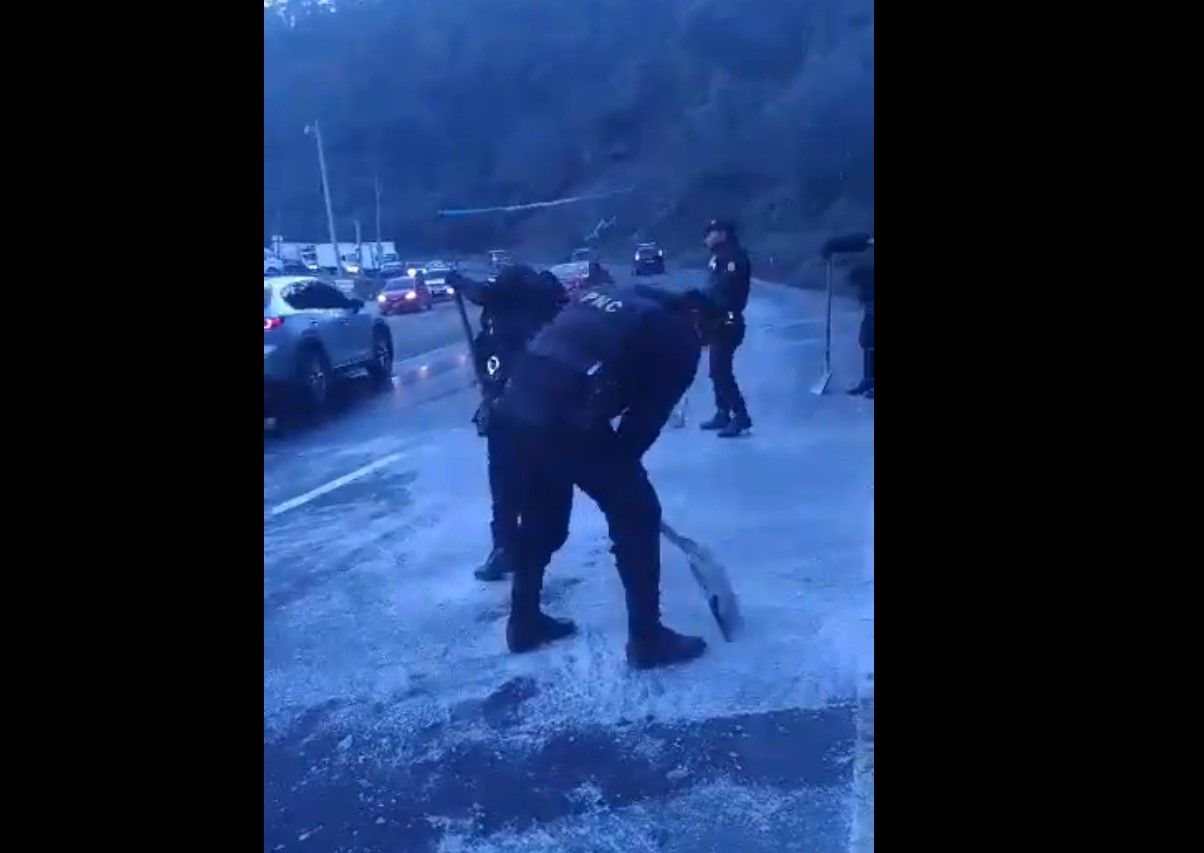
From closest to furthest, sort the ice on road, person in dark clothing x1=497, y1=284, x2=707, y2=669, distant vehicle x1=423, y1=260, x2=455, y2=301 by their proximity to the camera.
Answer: the ice on road < person in dark clothing x1=497, y1=284, x2=707, y2=669 < distant vehicle x1=423, y1=260, x2=455, y2=301

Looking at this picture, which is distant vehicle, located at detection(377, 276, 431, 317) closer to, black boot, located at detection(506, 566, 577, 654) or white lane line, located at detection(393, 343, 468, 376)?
white lane line, located at detection(393, 343, 468, 376)

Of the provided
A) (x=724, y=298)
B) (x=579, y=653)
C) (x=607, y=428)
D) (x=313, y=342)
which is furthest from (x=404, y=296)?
(x=579, y=653)

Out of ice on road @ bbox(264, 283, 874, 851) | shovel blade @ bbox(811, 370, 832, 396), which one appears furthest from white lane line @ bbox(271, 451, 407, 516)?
shovel blade @ bbox(811, 370, 832, 396)

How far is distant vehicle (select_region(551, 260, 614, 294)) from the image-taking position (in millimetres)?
2143

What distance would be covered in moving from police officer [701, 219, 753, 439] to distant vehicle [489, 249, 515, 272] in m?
0.35

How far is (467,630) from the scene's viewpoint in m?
2.14

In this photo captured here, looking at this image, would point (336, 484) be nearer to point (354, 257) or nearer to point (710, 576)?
point (354, 257)

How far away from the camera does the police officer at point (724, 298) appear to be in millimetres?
2127

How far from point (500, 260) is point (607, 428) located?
0.36 meters
